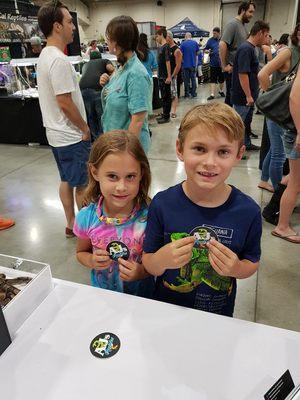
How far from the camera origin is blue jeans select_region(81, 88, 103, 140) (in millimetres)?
4121

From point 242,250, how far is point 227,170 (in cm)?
26

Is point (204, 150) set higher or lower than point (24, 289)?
higher

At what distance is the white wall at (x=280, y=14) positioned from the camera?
49.4 ft

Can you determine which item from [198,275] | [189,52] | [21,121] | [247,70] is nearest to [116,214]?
[198,275]

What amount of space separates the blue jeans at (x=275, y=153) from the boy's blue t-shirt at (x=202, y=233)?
6.63 feet

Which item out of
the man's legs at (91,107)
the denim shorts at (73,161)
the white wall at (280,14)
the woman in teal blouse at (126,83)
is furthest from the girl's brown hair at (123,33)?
the white wall at (280,14)

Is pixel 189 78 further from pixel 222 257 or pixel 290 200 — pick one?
pixel 222 257

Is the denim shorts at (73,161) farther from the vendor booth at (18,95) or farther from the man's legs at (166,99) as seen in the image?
the man's legs at (166,99)

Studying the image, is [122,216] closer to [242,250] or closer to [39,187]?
[242,250]

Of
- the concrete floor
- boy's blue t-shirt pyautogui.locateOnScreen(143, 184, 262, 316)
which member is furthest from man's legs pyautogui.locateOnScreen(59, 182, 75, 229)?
boy's blue t-shirt pyautogui.locateOnScreen(143, 184, 262, 316)

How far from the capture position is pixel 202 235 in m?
0.86

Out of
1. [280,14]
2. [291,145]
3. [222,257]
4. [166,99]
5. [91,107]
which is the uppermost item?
[280,14]

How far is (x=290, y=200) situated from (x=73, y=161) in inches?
63.4

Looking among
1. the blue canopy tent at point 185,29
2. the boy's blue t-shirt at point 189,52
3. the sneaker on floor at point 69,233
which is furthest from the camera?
the blue canopy tent at point 185,29
